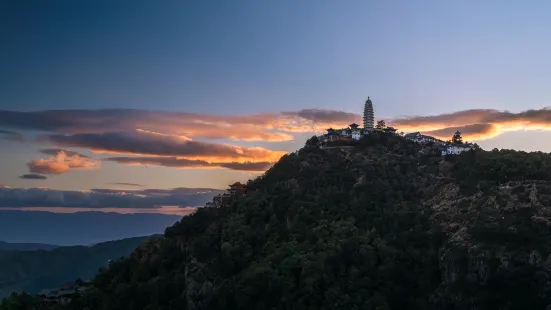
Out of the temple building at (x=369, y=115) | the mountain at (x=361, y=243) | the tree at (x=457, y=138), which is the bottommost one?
the mountain at (x=361, y=243)

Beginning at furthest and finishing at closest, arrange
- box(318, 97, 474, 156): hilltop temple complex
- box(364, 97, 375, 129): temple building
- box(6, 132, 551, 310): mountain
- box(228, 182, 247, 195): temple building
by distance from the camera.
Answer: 1. box(364, 97, 375, 129): temple building
2. box(318, 97, 474, 156): hilltop temple complex
3. box(228, 182, 247, 195): temple building
4. box(6, 132, 551, 310): mountain

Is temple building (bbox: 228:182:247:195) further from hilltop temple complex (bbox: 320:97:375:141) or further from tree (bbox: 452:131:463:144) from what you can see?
tree (bbox: 452:131:463:144)

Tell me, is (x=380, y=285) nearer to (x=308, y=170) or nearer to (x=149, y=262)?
(x=308, y=170)

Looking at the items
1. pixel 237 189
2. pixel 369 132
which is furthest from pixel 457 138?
pixel 237 189

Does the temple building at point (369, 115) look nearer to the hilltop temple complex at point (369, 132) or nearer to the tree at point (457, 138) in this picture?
the hilltop temple complex at point (369, 132)

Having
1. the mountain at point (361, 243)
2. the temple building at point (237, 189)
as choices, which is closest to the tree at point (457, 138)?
the mountain at point (361, 243)

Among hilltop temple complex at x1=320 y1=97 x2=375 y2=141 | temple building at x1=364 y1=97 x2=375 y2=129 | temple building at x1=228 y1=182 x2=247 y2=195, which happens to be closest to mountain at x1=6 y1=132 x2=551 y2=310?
temple building at x1=228 y1=182 x2=247 y2=195

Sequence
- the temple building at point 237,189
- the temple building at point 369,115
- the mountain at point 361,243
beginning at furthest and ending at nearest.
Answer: the temple building at point 369,115, the temple building at point 237,189, the mountain at point 361,243

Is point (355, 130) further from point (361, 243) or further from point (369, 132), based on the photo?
point (361, 243)

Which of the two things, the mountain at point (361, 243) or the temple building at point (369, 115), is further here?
the temple building at point (369, 115)
